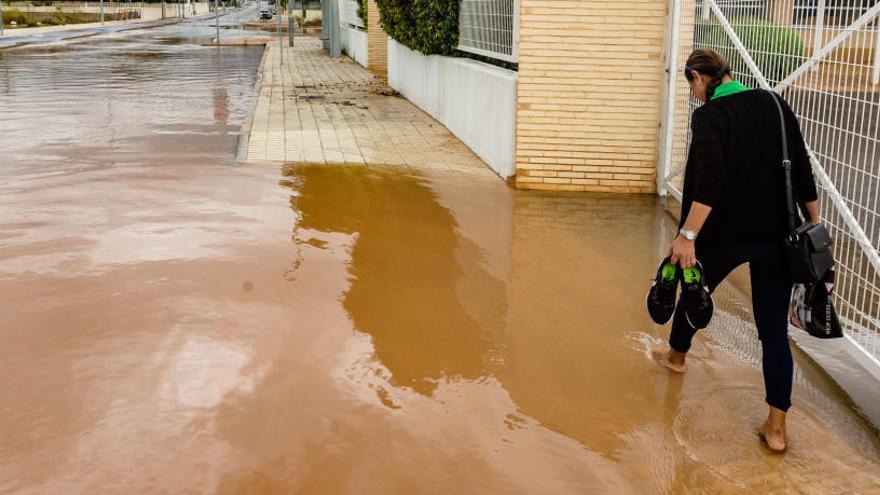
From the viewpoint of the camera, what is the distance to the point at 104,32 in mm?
46781

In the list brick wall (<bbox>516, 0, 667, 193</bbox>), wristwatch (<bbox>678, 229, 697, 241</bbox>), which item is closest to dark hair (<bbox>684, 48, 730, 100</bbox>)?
wristwatch (<bbox>678, 229, 697, 241</bbox>)

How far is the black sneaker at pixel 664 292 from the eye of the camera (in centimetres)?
435

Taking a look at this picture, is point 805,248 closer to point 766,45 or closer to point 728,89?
point 728,89

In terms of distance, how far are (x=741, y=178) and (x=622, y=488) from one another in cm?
142

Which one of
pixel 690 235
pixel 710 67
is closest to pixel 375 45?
pixel 710 67

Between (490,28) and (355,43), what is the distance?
1693cm

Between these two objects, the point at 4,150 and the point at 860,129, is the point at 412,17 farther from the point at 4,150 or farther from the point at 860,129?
the point at 860,129

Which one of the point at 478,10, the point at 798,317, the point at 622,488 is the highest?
the point at 478,10

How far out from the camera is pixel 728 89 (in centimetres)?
402

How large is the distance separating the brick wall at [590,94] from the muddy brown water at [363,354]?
0.39 metres

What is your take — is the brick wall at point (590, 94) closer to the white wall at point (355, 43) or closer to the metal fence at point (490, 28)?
the metal fence at point (490, 28)

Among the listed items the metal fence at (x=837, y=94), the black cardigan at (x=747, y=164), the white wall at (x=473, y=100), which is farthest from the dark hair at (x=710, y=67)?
the white wall at (x=473, y=100)

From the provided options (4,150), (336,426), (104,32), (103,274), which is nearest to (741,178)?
(336,426)

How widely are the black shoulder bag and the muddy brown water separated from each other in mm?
789
